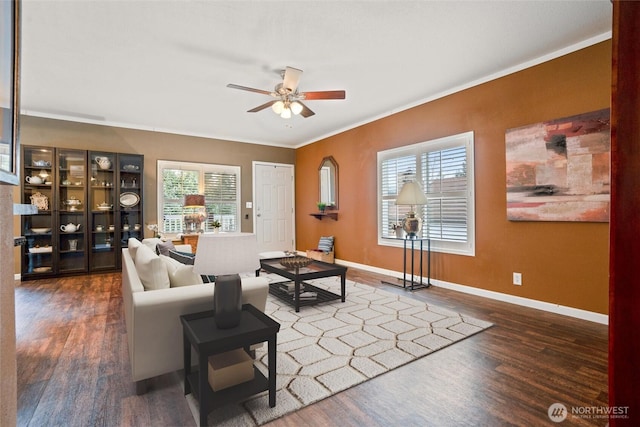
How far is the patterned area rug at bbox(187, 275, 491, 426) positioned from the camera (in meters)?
1.80

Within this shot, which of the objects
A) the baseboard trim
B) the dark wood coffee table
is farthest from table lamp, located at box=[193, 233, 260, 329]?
the baseboard trim

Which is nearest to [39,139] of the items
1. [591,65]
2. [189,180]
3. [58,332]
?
[189,180]

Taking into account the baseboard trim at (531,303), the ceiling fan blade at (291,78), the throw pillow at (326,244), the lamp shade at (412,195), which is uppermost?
the ceiling fan blade at (291,78)

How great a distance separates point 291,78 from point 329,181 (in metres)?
3.26

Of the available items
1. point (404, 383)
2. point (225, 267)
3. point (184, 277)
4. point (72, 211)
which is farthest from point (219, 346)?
point (72, 211)

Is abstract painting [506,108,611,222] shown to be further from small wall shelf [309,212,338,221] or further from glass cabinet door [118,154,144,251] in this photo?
glass cabinet door [118,154,144,251]

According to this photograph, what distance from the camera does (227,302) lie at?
1749mm

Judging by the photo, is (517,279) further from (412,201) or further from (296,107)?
(296,107)

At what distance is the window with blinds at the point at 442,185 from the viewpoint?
407 centimetres

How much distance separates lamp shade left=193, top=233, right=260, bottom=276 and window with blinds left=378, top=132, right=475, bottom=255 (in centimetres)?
323

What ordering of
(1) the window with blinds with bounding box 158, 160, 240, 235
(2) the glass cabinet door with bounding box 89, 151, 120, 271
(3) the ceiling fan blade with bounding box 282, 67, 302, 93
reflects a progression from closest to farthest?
(3) the ceiling fan blade with bounding box 282, 67, 302, 93 < (2) the glass cabinet door with bounding box 89, 151, 120, 271 < (1) the window with blinds with bounding box 158, 160, 240, 235

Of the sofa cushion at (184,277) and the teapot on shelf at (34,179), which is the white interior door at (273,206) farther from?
the sofa cushion at (184,277)

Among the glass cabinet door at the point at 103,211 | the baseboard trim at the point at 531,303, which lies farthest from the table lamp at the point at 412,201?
the glass cabinet door at the point at 103,211

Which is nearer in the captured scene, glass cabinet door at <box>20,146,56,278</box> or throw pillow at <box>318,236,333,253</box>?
glass cabinet door at <box>20,146,56,278</box>
